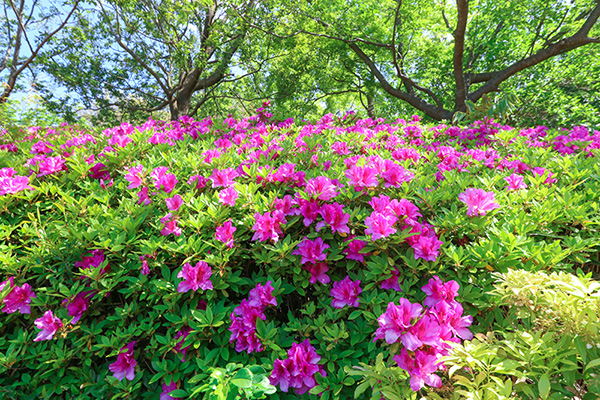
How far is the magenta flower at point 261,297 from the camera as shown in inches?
56.9

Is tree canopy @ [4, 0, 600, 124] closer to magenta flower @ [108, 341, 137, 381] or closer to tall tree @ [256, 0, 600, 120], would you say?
tall tree @ [256, 0, 600, 120]

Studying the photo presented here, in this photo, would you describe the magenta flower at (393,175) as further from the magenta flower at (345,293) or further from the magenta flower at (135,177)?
the magenta flower at (135,177)

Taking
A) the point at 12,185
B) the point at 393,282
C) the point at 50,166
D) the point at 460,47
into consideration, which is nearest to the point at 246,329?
the point at 393,282

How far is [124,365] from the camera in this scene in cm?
145

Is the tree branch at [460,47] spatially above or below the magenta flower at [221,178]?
above

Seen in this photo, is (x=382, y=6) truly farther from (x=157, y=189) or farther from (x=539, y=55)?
(x=157, y=189)

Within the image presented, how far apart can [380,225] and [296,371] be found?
2.51ft

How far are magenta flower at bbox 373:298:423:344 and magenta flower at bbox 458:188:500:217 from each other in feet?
2.24

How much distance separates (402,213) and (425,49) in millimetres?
15755

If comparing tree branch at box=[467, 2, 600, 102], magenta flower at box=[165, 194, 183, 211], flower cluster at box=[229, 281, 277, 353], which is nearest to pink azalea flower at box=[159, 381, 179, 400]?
flower cluster at box=[229, 281, 277, 353]

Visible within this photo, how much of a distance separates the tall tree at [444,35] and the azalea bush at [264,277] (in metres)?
7.77

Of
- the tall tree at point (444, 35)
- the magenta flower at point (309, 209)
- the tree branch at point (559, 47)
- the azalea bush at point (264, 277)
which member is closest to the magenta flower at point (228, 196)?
the azalea bush at point (264, 277)

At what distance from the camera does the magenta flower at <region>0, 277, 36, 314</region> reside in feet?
5.24

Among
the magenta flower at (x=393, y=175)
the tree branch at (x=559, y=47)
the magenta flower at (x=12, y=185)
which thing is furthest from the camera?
the tree branch at (x=559, y=47)
